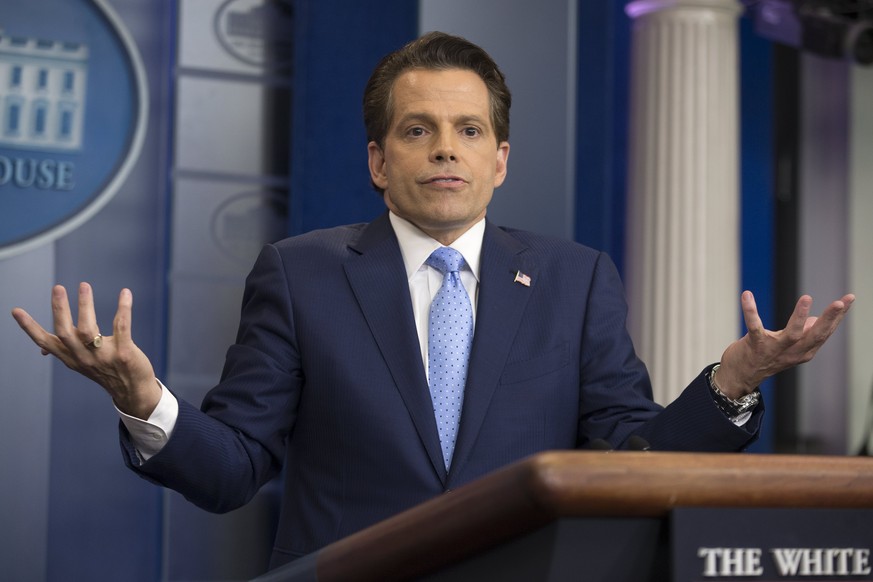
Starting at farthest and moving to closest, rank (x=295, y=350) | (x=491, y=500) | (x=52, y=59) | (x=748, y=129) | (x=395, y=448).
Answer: (x=748, y=129) → (x=52, y=59) → (x=295, y=350) → (x=395, y=448) → (x=491, y=500)

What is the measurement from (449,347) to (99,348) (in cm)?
54

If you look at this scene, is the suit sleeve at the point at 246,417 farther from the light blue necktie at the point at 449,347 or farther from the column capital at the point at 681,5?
the column capital at the point at 681,5

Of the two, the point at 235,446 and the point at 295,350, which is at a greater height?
the point at 295,350

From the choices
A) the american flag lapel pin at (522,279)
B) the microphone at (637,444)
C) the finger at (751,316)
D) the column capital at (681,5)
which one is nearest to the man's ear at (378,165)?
the american flag lapel pin at (522,279)

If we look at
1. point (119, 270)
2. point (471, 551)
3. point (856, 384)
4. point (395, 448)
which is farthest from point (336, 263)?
point (856, 384)

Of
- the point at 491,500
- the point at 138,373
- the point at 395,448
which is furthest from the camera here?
the point at 395,448

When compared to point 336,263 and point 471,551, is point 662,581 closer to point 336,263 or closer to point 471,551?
point 471,551

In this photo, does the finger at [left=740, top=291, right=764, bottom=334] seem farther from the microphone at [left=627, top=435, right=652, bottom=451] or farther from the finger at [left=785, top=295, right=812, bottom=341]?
the microphone at [left=627, top=435, right=652, bottom=451]

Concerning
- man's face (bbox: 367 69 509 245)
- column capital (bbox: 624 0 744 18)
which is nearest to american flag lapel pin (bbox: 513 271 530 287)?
man's face (bbox: 367 69 509 245)

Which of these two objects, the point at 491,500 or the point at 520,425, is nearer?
the point at 491,500

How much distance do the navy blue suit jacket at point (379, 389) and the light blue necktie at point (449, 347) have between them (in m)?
0.03

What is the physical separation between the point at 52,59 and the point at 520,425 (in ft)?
8.40

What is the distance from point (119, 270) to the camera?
12.4ft

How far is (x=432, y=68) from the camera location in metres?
1.79
